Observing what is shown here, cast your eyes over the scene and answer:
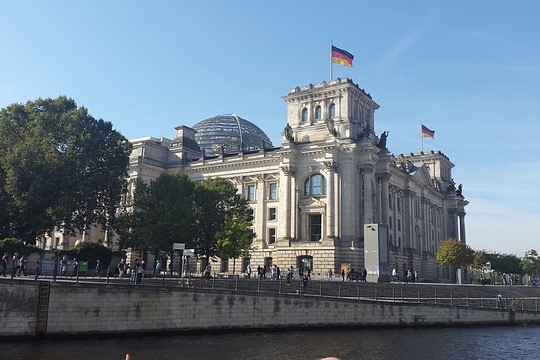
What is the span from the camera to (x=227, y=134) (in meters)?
124

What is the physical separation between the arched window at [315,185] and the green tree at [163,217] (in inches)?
1096

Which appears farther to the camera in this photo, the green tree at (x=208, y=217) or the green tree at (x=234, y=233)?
the green tree at (x=234, y=233)

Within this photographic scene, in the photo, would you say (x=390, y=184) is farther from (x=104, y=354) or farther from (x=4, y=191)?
(x=104, y=354)

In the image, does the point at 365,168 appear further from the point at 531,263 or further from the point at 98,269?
the point at 531,263

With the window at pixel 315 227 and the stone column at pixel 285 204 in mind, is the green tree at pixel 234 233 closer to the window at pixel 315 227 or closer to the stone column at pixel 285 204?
the stone column at pixel 285 204

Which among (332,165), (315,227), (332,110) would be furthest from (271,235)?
(332,110)

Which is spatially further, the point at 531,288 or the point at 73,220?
the point at 531,288

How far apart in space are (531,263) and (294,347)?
415 feet

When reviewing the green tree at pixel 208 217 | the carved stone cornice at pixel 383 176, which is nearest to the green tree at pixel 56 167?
the green tree at pixel 208 217

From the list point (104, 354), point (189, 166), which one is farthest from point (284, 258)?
point (104, 354)

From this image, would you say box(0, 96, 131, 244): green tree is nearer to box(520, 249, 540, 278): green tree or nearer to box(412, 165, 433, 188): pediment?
box(412, 165, 433, 188): pediment

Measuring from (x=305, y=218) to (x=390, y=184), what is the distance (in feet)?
65.0

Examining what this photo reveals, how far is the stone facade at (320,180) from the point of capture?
85.4 metres

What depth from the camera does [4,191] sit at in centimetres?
5972
